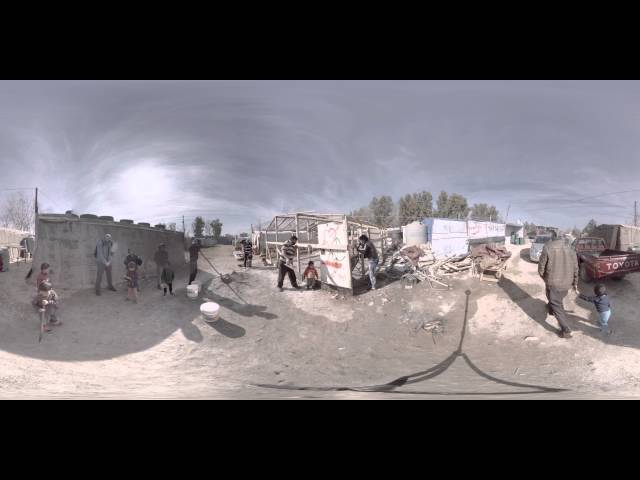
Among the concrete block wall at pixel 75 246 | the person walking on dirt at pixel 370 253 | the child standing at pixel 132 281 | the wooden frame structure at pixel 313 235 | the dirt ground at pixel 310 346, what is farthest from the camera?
the wooden frame structure at pixel 313 235

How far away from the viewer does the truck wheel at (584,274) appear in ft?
22.7

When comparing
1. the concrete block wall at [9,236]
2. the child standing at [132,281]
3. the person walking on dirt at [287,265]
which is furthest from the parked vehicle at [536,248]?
the concrete block wall at [9,236]

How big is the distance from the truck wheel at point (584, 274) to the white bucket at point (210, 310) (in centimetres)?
871

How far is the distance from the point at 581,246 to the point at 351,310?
8.21 metres

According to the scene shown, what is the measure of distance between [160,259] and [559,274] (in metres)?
9.07

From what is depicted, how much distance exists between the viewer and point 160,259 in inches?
300

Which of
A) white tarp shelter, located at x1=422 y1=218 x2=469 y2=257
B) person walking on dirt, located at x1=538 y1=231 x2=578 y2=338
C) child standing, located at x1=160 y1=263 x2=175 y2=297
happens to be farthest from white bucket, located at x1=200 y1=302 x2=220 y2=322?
white tarp shelter, located at x1=422 y1=218 x2=469 y2=257

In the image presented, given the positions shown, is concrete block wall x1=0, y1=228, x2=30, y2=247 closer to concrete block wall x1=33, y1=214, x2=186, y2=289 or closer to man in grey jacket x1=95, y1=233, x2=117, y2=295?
concrete block wall x1=33, y1=214, x2=186, y2=289

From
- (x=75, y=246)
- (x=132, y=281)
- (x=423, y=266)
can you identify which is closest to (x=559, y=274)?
(x=423, y=266)

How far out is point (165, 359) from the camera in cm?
476

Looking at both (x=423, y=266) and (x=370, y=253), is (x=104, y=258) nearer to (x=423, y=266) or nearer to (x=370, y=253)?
(x=370, y=253)

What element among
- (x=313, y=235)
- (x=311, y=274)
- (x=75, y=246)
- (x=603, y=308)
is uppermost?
(x=313, y=235)

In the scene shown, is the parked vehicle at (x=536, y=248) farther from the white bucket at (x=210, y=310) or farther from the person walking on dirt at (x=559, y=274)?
the white bucket at (x=210, y=310)

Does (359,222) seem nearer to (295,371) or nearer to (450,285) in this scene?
(450,285)
